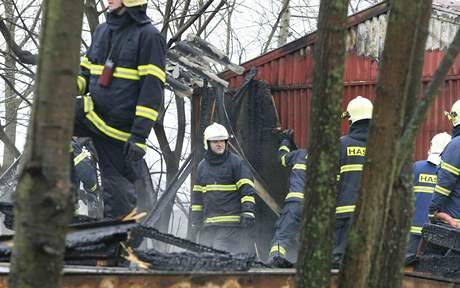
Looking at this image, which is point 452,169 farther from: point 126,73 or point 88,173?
point 88,173

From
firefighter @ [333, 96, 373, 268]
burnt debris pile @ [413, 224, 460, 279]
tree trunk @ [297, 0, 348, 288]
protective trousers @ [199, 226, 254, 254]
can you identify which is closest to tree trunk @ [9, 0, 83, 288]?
tree trunk @ [297, 0, 348, 288]

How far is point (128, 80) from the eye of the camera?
6035mm

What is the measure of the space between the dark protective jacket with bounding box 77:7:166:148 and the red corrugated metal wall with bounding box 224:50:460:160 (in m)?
6.38

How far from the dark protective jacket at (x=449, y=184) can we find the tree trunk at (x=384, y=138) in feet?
15.4

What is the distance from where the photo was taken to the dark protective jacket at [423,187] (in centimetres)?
891

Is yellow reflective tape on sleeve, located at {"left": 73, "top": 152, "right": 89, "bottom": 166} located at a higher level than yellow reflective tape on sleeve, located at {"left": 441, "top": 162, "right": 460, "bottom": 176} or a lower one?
higher

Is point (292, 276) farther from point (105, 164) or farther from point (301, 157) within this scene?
point (301, 157)

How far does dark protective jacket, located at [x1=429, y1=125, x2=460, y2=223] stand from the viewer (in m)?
7.56

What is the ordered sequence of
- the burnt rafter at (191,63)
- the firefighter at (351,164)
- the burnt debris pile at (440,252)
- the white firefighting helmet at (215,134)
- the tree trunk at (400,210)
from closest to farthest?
1. the tree trunk at (400,210)
2. the burnt debris pile at (440,252)
3. the firefighter at (351,164)
4. the white firefighting helmet at (215,134)
5. the burnt rafter at (191,63)

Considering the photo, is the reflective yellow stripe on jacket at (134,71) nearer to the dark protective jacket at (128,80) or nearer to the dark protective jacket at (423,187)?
the dark protective jacket at (128,80)

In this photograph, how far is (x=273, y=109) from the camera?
12.1 m

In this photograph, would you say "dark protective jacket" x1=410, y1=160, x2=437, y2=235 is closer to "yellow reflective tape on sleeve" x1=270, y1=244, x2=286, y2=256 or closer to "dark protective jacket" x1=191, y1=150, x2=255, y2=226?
"yellow reflective tape on sleeve" x1=270, y1=244, x2=286, y2=256

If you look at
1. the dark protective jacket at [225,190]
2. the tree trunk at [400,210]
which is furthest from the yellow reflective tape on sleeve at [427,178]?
the tree trunk at [400,210]

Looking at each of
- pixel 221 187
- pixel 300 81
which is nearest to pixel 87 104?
pixel 221 187
